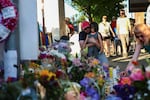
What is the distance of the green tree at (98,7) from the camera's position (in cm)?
2847

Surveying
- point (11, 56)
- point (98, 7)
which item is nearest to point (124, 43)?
point (98, 7)

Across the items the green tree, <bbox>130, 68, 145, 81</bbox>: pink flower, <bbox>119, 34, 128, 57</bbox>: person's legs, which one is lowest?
<bbox>119, 34, 128, 57</bbox>: person's legs

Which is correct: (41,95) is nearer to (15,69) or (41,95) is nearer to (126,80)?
(126,80)

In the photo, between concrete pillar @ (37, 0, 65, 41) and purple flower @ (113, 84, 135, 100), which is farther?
concrete pillar @ (37, 0, 65, 41)

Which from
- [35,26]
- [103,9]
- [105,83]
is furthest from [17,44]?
[103,9]

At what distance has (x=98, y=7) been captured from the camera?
95.9 feet

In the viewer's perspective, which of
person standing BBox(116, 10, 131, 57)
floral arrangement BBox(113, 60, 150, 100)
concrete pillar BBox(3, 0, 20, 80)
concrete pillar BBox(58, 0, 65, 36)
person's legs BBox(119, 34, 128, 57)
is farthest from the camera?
person's legs BBox(119, 34, 128, 57)

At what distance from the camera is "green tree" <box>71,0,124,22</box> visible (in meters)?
28.5

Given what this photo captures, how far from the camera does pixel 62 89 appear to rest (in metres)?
2.97

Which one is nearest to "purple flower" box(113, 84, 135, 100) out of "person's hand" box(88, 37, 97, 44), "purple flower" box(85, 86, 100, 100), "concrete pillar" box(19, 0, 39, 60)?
"purple flower" box(85, 86, 100, 100)

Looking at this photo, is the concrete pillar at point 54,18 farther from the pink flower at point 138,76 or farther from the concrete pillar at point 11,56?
the pink flower at point 138,76

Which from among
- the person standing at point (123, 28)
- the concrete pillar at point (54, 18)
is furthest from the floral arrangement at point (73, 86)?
the person standing at point (123, 28)

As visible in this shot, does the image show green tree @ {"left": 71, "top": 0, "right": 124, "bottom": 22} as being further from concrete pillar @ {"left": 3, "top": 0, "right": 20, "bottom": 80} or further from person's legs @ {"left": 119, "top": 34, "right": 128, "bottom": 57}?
concrete pillar @ {"left": 3, "top": 0, "right": 20, "bottom": 80}

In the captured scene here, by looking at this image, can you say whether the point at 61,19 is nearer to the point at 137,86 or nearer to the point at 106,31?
the point at 106,31
